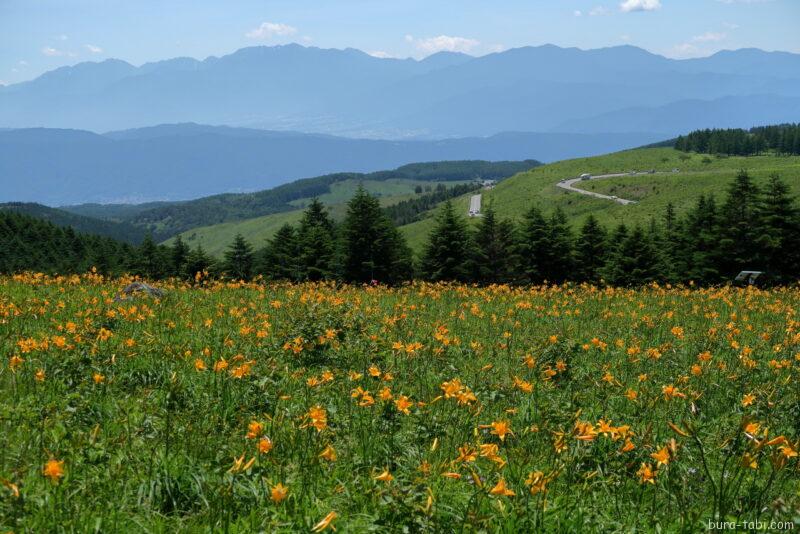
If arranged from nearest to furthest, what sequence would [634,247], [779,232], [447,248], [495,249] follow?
[779,232], [634,247], [447,248], [495,249]

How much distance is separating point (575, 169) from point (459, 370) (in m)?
206

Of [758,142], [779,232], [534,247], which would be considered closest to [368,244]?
[534,247]

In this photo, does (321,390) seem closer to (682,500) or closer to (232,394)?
(232,394)

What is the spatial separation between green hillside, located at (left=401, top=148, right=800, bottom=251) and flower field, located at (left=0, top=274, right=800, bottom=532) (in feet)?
324

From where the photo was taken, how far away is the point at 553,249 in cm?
5238

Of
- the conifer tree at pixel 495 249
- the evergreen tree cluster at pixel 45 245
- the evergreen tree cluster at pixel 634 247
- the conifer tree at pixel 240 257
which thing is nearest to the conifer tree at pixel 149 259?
the conifer tree at pixel 240 257

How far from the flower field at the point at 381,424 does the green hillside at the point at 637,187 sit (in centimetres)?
9865

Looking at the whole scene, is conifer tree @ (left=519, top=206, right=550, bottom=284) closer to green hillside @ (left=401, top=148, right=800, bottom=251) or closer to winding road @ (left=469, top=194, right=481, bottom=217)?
green hillside @ (left=401, top=148, right=800, bottom=251)

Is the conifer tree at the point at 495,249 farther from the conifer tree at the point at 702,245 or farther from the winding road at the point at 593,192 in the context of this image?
the winding road at the point at 593,192

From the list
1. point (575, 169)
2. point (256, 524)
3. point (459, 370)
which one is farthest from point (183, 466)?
point (575, 169)

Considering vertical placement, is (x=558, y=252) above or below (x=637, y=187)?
below

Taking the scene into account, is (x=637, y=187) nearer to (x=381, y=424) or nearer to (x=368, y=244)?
(x=368, y=244)

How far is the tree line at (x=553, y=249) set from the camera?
4491 centimetres

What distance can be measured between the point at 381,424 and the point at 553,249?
4992cm
